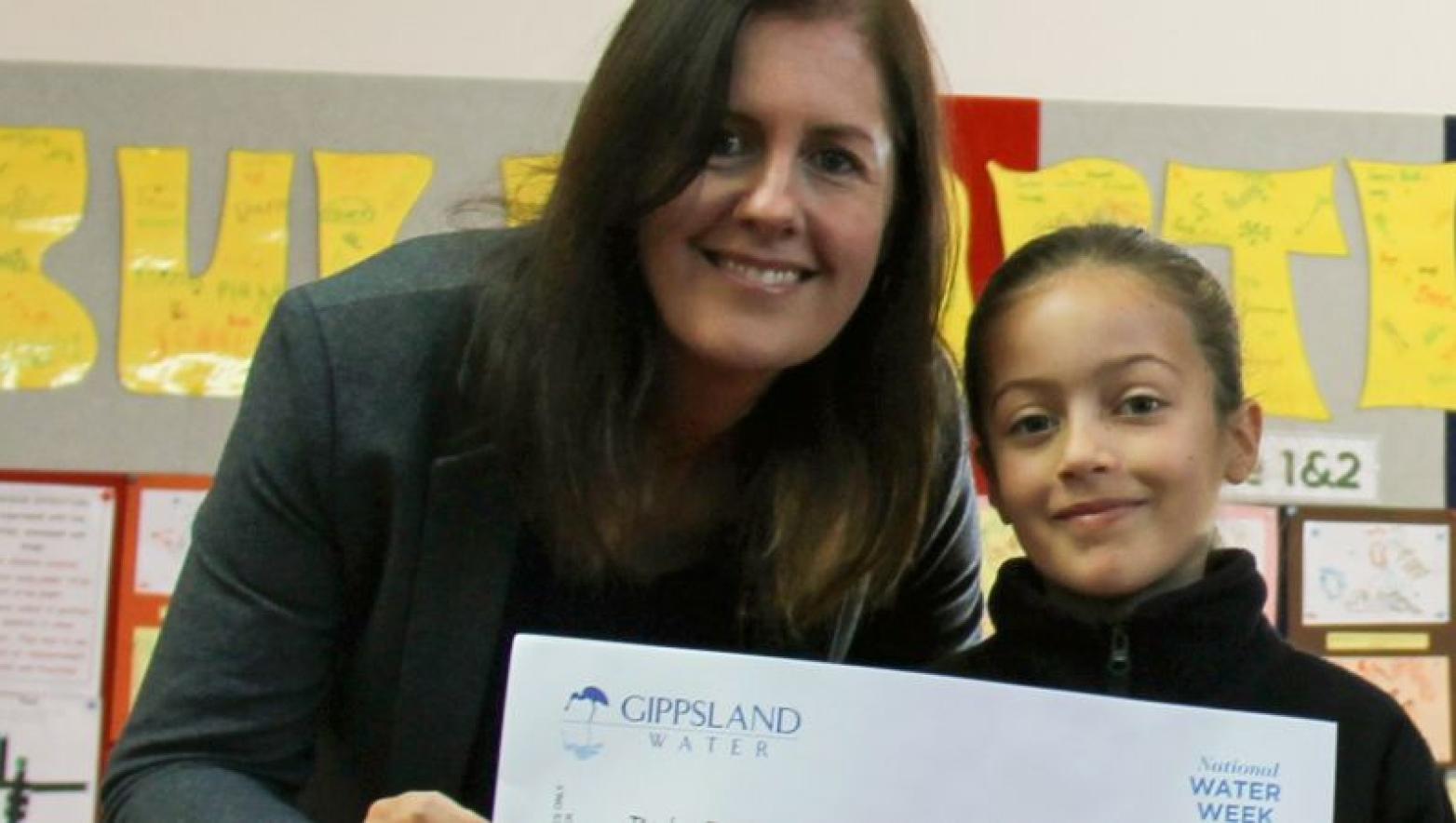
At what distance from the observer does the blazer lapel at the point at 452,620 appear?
883 mm

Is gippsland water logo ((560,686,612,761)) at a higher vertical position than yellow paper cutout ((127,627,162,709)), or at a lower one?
higher

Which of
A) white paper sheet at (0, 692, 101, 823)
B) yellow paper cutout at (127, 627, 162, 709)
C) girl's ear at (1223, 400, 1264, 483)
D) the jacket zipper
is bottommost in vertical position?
white paper sheet at (0, 692, 101, 823)

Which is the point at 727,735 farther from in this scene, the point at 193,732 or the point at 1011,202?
the point at 1011,202

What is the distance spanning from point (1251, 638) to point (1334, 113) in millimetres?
932

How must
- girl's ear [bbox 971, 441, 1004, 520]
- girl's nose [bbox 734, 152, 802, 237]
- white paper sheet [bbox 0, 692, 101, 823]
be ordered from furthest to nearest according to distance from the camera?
white paper sheet [bbox 0, 692, 101, 823], girl's ear [bbox 971, 441, 1004, 520], girl's nose [bbox 734, 152, 802, 237]

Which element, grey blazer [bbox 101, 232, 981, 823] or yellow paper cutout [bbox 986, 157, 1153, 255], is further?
yellow paper cutout [bbox 986, 157, 1153, 255]

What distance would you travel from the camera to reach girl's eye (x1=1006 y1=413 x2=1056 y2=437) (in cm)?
92

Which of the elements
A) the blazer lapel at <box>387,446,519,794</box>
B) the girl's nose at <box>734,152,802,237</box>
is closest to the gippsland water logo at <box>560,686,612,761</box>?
the blazer lapel at <box>387,446,519,794</box>

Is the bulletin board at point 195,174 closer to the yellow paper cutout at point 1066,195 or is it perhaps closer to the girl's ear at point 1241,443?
the yellow paper cutout at point 1066,195

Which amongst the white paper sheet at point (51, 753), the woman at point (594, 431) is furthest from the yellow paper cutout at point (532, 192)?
the white paper sheet at point (51, 753)

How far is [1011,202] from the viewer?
162cm

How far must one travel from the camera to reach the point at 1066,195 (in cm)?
162

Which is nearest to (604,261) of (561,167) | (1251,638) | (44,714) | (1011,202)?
(561,167)

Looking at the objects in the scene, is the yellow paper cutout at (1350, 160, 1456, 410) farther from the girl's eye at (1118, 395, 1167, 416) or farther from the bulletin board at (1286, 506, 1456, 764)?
the girl's eye at (1118, 395, 1167, 416)
